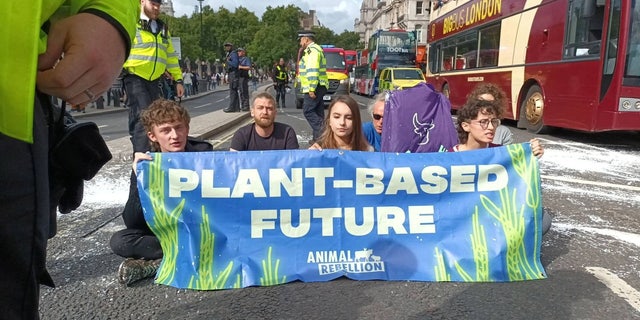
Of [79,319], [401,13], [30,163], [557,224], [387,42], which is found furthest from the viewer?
[401,13]

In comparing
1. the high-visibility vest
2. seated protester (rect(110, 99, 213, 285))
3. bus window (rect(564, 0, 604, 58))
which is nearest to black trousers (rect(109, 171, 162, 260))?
seated protester (rect(110, 99, 213, 285))

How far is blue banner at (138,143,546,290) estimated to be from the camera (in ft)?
9.47

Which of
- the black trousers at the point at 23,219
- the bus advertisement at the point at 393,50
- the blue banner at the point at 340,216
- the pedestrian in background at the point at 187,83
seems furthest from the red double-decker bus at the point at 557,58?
the pedestrian in background at the point at 187,83

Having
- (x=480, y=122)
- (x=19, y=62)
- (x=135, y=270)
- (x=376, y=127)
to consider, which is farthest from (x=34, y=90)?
(x=376, y=127)

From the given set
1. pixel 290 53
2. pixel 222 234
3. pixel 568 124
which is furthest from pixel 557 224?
pixel 290 53

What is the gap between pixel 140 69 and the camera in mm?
5242

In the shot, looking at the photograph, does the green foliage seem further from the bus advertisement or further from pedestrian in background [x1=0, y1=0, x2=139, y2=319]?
pedestrian in background [x1=0, y1=0, x2=139, y2=319]

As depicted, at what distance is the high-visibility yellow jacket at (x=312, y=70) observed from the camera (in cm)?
755

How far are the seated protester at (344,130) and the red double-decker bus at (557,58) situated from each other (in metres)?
6.32

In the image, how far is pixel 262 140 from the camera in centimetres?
434

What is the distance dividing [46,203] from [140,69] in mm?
4609

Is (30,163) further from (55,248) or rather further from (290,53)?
(290,53)

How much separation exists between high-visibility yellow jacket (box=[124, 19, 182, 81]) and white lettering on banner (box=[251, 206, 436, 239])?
3.07 metres

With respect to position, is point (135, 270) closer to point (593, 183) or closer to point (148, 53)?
point (148, 53)
